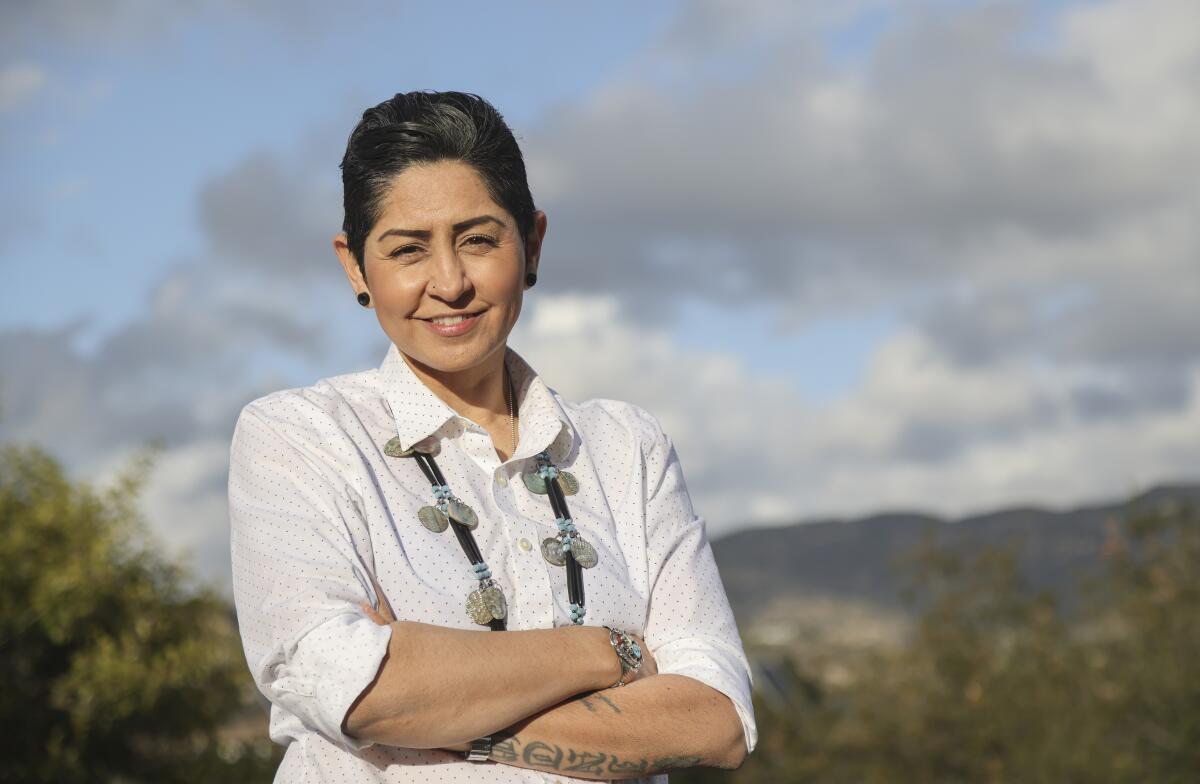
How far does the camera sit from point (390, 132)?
2959 millimetres

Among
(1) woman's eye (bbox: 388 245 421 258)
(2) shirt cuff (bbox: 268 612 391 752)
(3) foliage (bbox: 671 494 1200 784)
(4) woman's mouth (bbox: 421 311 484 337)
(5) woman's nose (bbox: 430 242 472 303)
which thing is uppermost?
(1) woman's eye (bbox: 388 245 421 258)

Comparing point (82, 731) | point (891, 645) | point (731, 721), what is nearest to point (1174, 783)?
point (891, 645)

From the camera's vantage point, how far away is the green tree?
940cm

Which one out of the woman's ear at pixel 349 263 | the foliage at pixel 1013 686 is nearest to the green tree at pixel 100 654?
the woman's ear at pixel 349 263

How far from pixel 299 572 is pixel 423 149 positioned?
90 centimetres

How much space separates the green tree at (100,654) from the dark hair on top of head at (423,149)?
7.22m

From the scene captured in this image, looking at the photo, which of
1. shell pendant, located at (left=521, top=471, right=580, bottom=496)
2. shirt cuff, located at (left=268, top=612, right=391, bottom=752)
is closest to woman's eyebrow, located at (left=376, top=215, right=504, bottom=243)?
shell pendant, located at (left=521, top=471, right=580, bottom=496)

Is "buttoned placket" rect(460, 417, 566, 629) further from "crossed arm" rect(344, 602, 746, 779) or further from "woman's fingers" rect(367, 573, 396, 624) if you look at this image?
"woman's fingers" rect(367, 573, 396, 624)

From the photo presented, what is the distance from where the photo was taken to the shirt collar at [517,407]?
3.02 meters

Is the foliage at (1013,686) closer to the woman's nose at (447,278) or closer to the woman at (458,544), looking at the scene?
the woman at (458,544)

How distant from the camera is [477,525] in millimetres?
2932

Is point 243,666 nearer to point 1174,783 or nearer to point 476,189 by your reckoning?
point 476,189

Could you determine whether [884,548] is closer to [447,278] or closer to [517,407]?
[517,407]

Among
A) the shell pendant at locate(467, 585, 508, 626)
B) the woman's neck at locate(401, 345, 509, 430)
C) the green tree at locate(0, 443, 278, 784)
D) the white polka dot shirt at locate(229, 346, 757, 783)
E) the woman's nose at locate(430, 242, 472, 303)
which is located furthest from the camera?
the green tree at locate(0, 443, 278, 784)
